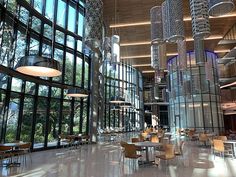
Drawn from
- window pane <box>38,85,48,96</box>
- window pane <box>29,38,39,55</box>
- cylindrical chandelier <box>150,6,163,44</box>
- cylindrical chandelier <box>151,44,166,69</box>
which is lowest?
window pane <box>38,85,48,96</box>

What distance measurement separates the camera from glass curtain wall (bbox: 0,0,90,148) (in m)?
8.05

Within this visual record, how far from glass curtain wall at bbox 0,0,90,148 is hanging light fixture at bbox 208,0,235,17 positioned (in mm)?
4244

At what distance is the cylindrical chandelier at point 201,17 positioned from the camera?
463 cm

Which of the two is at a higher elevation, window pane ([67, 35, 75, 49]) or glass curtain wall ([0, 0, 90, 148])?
window pane ([67, 35, 75, 49])

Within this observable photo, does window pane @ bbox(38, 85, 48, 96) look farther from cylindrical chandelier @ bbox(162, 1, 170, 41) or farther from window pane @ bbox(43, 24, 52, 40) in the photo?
cylindrical chandelier @ bbox(162, 1, 170, 41)

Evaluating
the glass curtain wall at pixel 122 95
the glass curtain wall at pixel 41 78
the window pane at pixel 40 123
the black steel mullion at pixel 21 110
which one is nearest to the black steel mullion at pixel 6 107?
the glass curtain wall at pixel 41 78

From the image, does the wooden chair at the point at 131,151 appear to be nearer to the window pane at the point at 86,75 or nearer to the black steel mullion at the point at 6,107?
the black steel mullion at the point at 6,107

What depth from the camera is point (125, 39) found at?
53.3 ft

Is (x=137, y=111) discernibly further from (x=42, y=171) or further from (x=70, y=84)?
(x=42, y=171)

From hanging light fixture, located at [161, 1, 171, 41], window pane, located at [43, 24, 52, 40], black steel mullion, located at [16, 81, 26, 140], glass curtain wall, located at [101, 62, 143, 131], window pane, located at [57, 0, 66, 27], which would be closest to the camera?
hanging light fixture, located at [161, 1, 171, 41]

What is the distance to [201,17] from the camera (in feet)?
15.3

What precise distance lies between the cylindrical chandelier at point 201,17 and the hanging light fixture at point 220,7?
167mm

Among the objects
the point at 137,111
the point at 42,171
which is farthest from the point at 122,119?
the point at 42,171

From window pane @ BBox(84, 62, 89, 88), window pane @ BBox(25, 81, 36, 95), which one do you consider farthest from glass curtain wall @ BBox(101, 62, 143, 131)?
window pane @ BBox(25, 81, 36, 95)
